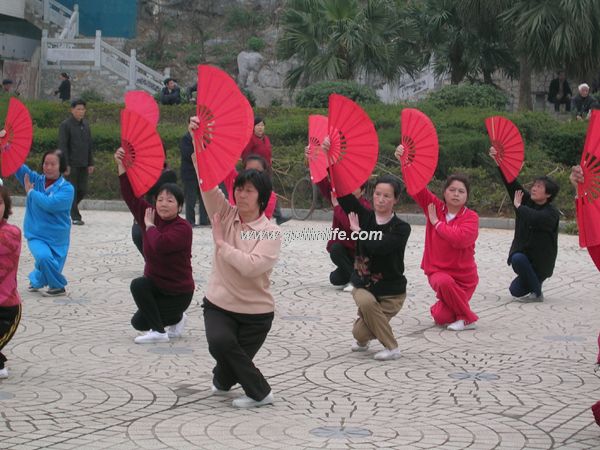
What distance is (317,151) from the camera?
26.7ft

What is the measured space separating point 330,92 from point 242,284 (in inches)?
755

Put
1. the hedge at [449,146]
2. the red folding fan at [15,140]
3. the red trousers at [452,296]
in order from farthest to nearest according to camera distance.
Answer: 1. the hedge at [449,146]
2. the red folding fan at [15,140]
3. the red trousers at [452,296]

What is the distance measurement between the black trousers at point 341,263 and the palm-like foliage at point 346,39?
17.0 metres

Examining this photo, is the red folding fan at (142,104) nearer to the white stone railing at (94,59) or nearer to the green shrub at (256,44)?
the white stone railing at (94,59)

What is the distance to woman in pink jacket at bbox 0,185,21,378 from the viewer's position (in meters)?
6.77

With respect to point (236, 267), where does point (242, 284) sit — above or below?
below

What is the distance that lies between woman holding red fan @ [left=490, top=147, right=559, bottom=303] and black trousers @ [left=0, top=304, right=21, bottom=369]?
509cm

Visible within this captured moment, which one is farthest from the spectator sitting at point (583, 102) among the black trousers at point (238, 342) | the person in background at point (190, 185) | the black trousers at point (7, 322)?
the black trousers at point (7, 322)

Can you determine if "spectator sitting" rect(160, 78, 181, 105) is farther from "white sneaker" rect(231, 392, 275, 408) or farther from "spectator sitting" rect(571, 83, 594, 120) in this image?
"white sneaker" rect(231, 392, 275, 408)

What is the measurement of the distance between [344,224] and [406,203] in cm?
774

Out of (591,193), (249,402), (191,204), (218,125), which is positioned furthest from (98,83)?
(591,193)

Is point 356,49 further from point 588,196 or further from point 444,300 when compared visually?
point 588,196

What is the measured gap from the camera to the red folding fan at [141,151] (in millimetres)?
7730

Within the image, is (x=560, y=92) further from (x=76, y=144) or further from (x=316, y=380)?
(x=316, y=380)
